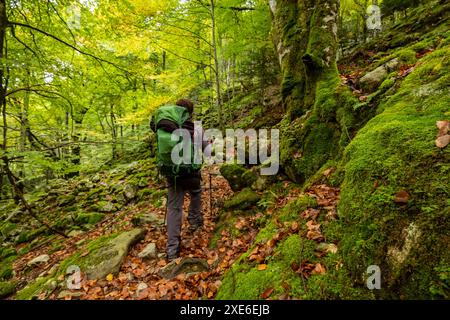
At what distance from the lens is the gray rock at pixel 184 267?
3.35 m

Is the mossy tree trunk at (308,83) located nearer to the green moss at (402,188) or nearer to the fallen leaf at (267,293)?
the green moss at (402,188)

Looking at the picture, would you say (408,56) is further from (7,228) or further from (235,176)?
(7,228)

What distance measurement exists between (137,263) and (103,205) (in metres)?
4.83

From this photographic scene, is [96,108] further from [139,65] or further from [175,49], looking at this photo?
[139,65]

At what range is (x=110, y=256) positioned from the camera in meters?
3.83

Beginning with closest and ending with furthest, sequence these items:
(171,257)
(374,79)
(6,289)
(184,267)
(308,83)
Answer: (184,267) → (171,257) → (374,79) → (6,289) → (308,83)

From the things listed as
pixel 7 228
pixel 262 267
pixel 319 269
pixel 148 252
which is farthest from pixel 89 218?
pixel 319 269

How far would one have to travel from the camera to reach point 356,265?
1.88 metres

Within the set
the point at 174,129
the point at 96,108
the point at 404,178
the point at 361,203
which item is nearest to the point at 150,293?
the point at 174,129

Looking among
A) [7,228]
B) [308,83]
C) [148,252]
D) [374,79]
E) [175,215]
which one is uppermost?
[308,83]

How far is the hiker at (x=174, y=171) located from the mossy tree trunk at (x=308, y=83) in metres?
1.81

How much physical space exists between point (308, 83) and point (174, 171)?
10.9 ft

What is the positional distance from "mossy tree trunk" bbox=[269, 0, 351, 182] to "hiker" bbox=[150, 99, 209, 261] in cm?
181

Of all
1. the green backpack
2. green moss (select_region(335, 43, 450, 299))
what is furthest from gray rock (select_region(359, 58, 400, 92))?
the green backpack
